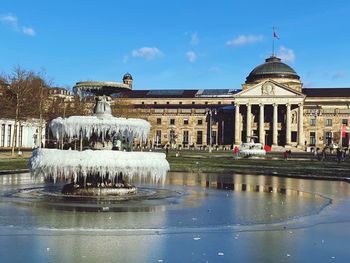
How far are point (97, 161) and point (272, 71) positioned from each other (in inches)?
3924

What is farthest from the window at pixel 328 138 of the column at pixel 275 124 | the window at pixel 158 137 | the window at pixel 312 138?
the window at pixel 158 137

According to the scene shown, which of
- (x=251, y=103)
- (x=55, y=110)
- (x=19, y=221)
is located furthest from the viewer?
(x=251, y=103)

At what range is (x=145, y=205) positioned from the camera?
12.2 metres

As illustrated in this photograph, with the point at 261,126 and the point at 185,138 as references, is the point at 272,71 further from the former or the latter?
the point at 185,138

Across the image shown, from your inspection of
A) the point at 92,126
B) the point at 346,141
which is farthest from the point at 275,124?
the point at 92,126

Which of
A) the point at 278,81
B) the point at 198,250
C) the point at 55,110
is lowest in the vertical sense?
the point at 198,250

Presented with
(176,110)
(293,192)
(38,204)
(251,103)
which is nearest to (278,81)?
(251,103)

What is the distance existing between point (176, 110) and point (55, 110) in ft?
159

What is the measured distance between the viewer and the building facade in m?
97.9

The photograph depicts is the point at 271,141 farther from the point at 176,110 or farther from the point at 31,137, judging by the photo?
the point at 31,137

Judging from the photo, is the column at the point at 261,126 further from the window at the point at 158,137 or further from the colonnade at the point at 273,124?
the window at the point at 158,137

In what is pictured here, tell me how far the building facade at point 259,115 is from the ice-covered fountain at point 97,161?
7705 centimetres

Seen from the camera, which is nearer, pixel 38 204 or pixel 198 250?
pixel 198 250

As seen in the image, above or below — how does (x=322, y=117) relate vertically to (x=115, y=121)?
above
